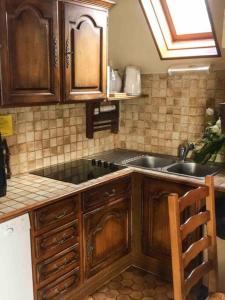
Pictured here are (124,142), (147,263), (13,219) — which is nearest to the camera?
(13,219)

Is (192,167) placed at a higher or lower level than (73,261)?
higher

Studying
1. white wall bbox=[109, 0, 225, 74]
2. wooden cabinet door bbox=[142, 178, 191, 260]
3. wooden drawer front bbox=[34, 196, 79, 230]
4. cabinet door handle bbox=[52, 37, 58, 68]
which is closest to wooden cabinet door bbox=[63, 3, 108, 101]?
cabinet door handle bbox=[52, 37, 58, 68]

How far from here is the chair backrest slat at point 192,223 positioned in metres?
1.37

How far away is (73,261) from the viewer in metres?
2.18

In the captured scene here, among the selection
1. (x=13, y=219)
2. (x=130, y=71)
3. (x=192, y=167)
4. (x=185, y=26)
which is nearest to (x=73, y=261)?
(x=13, y=219)

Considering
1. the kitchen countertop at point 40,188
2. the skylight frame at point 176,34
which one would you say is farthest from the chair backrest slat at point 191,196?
the skylight frame at point 176,34

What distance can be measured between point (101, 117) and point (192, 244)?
5.58ft

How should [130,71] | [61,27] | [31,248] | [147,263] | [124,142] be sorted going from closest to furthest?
[31,248] → [61,27] → [147,263] → [130,71] → [124,142]

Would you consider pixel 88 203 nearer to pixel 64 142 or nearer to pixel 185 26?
pixel 64 142

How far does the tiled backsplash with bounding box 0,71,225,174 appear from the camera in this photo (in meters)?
2.46

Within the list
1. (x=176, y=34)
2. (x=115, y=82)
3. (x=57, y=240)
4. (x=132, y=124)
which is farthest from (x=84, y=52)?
(x=57, y=240)

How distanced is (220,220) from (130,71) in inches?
59.4

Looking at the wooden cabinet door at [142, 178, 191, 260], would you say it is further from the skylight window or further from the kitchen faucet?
the skylight window

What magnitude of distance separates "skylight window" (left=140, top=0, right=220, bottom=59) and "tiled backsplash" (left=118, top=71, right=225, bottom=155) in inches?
7.6
